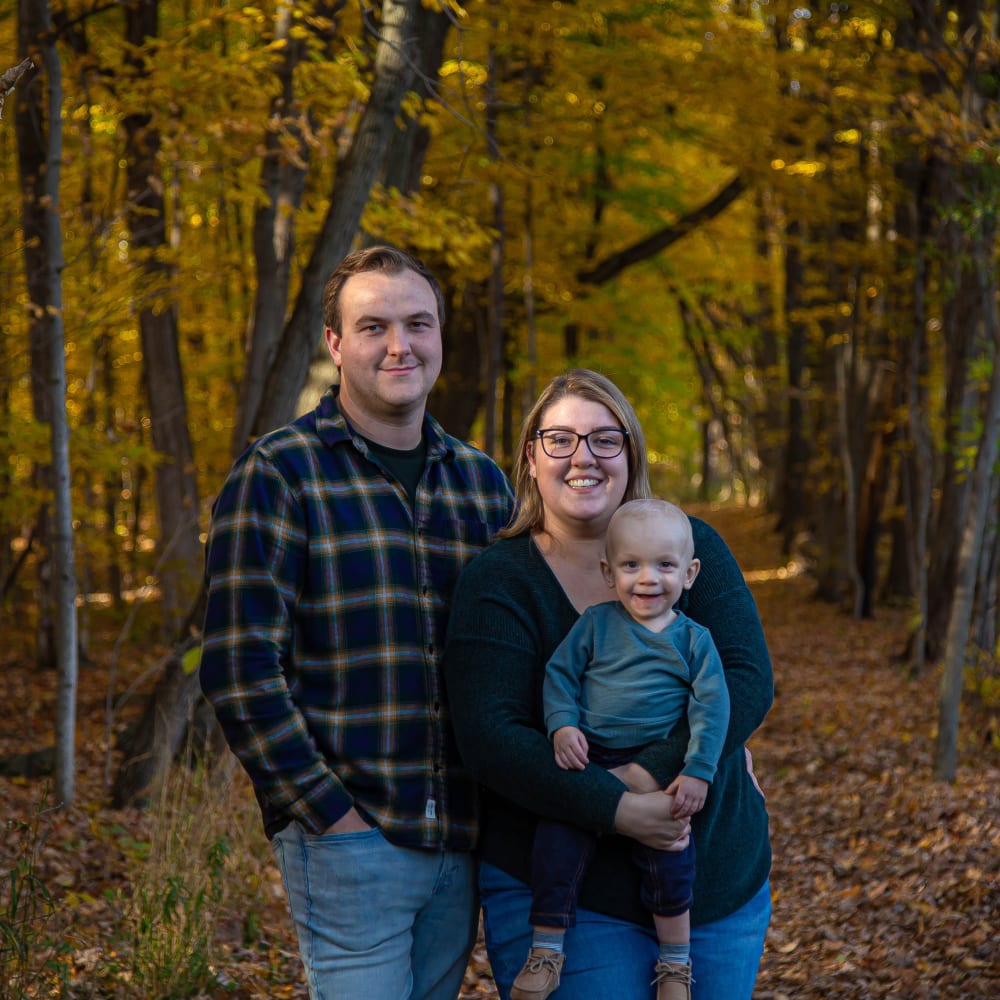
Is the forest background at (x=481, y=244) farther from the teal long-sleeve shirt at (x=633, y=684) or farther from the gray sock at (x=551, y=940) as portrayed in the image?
the gray sock at (x=551, y=940)

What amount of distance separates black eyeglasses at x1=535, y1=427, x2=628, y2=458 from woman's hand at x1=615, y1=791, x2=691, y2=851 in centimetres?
77

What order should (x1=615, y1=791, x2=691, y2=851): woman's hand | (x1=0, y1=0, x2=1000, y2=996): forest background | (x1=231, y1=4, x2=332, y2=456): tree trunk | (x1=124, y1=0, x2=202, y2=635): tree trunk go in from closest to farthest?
1. (x1=615, y1=791, x2=691, y2=851): woman's hand
2. (x1=0, y1=0, x2=1000, y2=996): forest background
3. (x1=231, y1=4, x2=332, y2=456): tree trunk
4. (x1=124, y1=0, x2=202, y2=635): tree trunk

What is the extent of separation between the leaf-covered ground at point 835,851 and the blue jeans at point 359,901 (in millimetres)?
1784

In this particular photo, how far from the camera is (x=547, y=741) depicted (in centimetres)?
253

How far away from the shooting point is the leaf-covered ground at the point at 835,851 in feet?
16.4

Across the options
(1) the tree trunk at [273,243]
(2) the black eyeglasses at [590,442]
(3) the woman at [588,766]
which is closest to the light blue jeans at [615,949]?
(3) the woman at [588,766]

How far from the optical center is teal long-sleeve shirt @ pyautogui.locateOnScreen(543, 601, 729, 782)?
2535 millimetres

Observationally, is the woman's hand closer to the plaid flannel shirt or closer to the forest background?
the plaid flannel shirt

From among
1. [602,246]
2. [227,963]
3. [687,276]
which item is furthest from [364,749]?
[687,276]

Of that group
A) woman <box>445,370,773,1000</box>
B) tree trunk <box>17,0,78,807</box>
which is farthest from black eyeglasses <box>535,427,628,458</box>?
tree trunk <box>17,0,78,807</box>

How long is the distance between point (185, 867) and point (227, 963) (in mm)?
431

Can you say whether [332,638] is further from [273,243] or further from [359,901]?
[273,243]

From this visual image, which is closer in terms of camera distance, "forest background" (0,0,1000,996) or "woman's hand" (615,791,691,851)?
"woman's hand" (615,791,691,851)

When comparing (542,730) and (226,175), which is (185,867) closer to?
(542,730)
